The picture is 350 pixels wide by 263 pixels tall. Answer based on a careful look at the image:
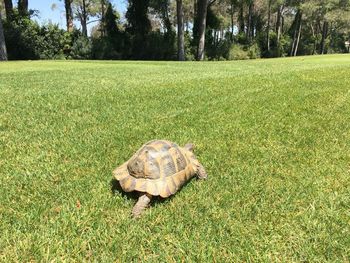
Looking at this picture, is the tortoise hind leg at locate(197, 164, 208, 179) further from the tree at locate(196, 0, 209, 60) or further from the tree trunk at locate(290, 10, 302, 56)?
the tree trunk at locate(290, 10, 302, 56)

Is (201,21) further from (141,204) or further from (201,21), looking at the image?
(141,204)

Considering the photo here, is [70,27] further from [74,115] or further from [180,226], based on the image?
[180,226]

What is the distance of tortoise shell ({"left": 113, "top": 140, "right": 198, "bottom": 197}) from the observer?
3.55 metres

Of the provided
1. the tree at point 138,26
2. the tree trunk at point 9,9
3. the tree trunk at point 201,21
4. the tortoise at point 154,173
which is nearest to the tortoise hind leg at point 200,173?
the tortoise at point 154,173

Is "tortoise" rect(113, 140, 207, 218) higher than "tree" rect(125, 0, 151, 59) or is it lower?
lower

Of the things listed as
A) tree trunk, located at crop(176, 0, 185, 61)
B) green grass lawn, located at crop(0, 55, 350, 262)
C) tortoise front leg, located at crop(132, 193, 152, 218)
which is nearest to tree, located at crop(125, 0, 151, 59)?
tree trunk, located at crop(176, 0, 185, 61)

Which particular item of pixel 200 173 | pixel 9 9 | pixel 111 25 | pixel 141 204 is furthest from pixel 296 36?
pixel 141 204

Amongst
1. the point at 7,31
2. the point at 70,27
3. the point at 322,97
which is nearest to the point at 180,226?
the point at 322,97

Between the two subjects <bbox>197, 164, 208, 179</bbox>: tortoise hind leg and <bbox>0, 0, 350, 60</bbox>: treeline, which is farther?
<bbox>0, 0, 350, 60</bbox>: treeline

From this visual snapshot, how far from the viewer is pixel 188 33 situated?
1446 inches

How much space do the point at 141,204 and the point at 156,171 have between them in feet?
1.14

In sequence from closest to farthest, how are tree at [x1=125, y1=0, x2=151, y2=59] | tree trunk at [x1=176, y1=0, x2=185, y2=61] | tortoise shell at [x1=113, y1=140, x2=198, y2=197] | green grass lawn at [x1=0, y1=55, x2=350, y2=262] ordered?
1. green grass lawn at [x1=0, y1=55, x2=350, y2=262]
2. tortoise shell at [x1=113, y1=140, x2=198, y2=197]
3. tree trunk at [x1=176, y1=0, x2=185, y2=61]
4. tree at [x1=125, y1=0, x2=151, y2=59]

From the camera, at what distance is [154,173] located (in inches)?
141

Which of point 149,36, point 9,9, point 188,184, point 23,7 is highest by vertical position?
point 23,7
